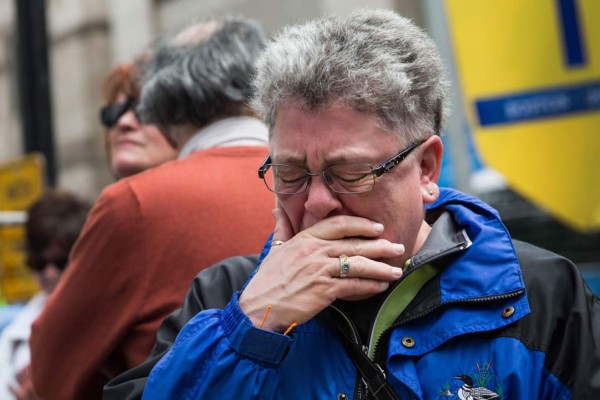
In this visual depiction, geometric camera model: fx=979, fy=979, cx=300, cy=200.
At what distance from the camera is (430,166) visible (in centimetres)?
238

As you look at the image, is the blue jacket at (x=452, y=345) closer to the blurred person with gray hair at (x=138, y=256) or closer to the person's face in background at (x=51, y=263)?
the blurred person with gray hair at (x=138, y=256)

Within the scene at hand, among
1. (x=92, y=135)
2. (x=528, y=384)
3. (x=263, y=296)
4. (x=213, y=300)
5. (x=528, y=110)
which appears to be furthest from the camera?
(x=92, y=135)

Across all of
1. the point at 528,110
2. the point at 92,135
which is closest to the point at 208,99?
the point at 528,110

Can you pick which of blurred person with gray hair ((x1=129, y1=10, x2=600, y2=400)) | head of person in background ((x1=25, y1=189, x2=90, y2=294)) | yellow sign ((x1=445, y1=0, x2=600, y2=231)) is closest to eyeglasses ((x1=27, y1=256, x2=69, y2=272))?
head of person in background ((x1=25, y1=189, x2=90, y2=294))

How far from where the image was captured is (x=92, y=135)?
47.9 feet

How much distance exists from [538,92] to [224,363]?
3632mm

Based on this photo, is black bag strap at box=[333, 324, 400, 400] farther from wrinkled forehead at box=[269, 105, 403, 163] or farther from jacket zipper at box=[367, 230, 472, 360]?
wrinkled forehead at box=[269, 105, 403, 163]

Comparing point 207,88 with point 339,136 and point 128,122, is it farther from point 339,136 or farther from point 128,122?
point 339,136

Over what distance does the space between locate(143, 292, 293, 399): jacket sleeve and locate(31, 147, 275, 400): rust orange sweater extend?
713mm

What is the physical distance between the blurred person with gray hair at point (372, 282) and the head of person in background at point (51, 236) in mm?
2898

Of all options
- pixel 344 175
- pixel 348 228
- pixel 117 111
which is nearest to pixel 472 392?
pixel 348 228

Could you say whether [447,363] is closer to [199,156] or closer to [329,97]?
[329,97]

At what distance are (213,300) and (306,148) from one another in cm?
48

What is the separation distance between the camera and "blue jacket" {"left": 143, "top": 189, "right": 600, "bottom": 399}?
6.89 ft
